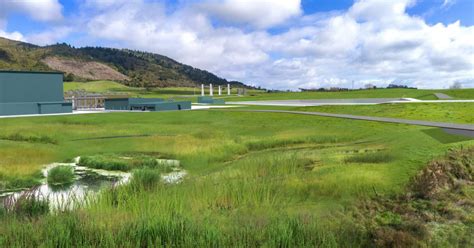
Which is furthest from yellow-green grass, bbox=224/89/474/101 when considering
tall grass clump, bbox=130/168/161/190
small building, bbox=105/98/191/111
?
tall grass clump, bbox=130/168/161/190

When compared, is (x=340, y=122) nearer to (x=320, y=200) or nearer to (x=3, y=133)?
(x=320, y=200)

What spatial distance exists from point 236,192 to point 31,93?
59491 millimetres

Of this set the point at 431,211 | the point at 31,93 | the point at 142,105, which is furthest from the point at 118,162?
the point at 31,93

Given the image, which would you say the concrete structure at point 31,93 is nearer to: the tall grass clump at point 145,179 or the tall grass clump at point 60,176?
the tall grass clump at point 60,176

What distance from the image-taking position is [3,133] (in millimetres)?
32125

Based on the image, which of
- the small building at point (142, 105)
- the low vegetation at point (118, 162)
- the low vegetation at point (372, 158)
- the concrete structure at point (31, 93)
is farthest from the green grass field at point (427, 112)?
the concrete structure at point (31, 93)

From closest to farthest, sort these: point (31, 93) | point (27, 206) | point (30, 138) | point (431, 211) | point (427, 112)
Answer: point (431, 211) → point (27, 206) → point (30, 138) → point (427, 112) → point (31, 93)

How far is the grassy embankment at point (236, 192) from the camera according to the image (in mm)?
8867

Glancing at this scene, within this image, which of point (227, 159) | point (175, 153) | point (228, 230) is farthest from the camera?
point (175, 153)

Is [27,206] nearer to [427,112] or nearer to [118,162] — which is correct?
[118,162]

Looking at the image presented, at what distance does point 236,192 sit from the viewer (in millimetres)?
12977

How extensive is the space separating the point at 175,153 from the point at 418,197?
1535 centimetres

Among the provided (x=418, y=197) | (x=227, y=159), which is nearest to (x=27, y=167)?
(x=227, y=159)

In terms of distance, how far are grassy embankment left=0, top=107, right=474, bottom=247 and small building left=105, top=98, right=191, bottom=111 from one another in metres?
38.3
